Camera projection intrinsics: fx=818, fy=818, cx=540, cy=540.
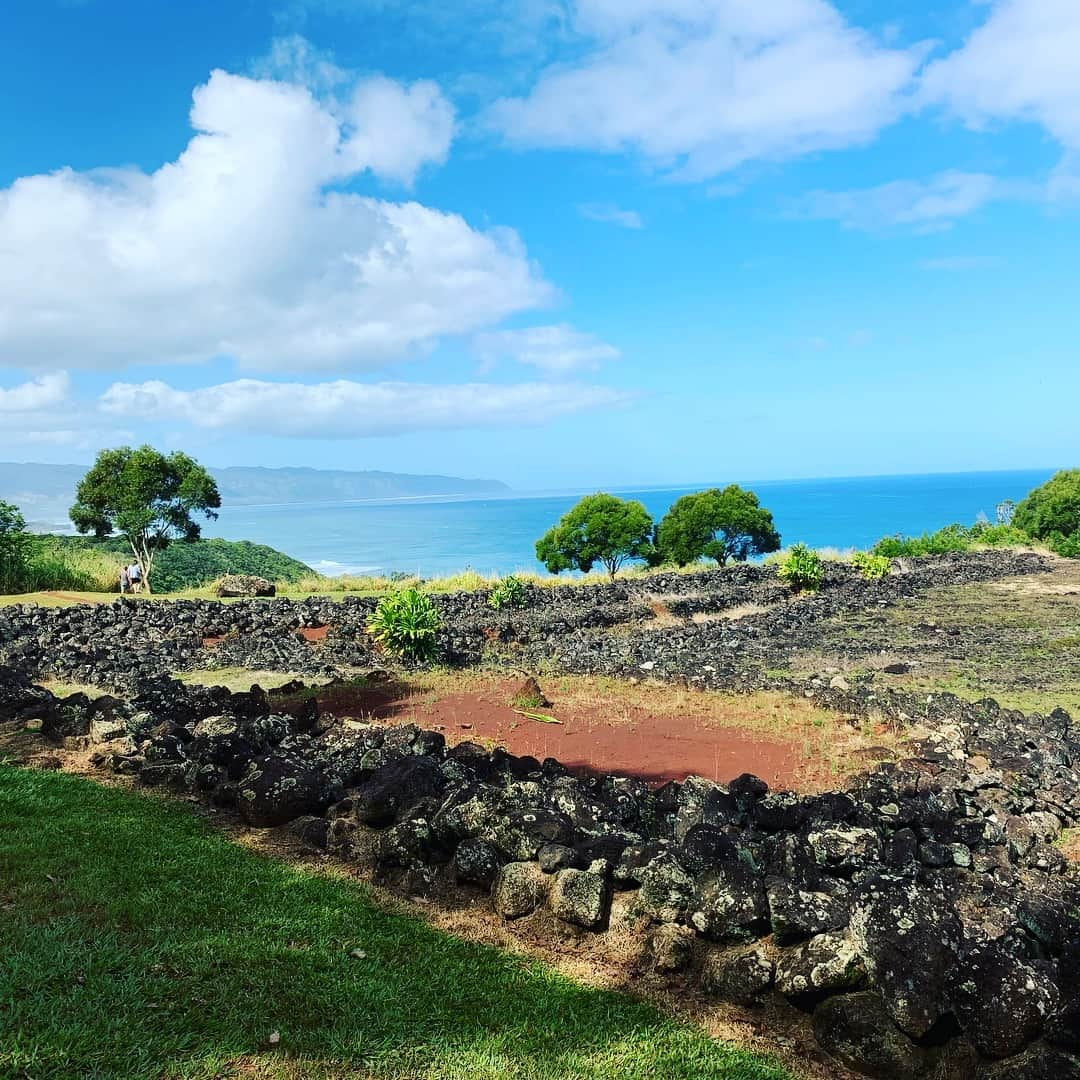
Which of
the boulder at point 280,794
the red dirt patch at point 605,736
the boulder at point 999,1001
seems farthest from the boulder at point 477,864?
the red dirt patch at point 605,736

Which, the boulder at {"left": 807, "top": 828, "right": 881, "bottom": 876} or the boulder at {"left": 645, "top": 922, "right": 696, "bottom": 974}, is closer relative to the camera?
the boulder at {"left": 645, "top": 922, "right": 696, "bottom": 974}

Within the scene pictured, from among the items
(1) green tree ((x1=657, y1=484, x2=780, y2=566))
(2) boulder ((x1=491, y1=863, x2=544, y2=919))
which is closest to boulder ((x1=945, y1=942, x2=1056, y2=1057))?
(2) boulder ((x1=491, y1=863, x2=544, y2=919))

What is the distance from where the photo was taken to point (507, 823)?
19.1 feet

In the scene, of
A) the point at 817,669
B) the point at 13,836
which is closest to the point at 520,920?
the point at 13,836

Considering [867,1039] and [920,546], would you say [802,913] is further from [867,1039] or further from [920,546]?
[920,546]

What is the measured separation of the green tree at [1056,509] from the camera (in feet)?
134

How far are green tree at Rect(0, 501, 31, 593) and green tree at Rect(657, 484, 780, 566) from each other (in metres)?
29.3

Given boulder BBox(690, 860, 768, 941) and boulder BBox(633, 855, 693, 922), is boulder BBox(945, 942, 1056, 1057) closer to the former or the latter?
boulder BBox(690, 860, 768, 941)

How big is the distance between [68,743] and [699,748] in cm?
737

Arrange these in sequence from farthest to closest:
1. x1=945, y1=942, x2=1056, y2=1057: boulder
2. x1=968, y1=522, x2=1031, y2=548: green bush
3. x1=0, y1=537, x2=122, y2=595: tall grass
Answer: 1. x1=968, y1=522, x2=1031, y2=548: green bush
2. x1=0, y1=537, x2=122, y2=595: tall grass
3. x1=945, y1=942, x2=1056, y2=1057: boulder

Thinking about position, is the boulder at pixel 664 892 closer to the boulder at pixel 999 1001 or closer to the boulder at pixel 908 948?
the boulder at pixel 908 948

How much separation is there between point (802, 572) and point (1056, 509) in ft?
65.3

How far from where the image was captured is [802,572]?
30.3 metres

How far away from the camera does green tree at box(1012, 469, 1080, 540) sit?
40812mm
